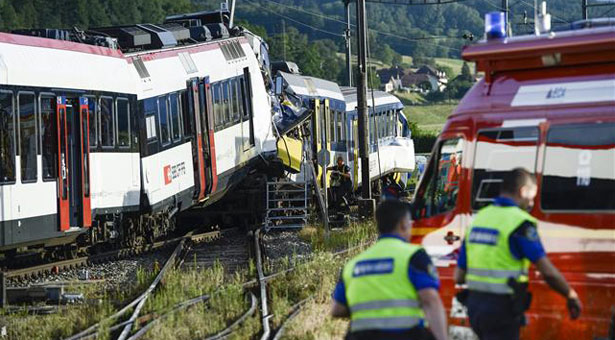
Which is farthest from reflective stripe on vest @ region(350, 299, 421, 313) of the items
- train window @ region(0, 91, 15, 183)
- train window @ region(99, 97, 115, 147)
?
train window @ region(99, 97, 115, 147)

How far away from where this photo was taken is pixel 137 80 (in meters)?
18.3

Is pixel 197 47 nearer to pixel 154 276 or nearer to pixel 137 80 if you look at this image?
pixel 137 80

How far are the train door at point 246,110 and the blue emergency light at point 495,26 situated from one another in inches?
534

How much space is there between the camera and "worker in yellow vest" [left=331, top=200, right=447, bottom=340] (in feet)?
19.6

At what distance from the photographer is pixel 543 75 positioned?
910 cm

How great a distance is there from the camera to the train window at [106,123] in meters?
17.3

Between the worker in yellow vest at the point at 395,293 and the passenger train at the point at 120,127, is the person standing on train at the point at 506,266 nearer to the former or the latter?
the worker in yellow vest at the point at 395,293

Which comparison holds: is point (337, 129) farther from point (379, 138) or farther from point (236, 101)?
point (236, 101)

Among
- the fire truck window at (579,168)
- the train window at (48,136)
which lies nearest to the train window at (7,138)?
the train window at (48,136)

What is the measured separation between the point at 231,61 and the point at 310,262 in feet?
24.2

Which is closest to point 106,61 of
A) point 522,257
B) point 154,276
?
point 154,276

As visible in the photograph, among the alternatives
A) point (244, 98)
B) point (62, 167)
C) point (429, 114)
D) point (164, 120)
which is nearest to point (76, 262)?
point (62, 167)

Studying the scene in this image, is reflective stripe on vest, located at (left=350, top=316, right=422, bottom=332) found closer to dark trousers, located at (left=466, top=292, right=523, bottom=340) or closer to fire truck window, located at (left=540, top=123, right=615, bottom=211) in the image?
dark trousers, located at (left=466, top=292, right=523, bottom=340)

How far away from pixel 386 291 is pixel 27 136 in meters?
10.4
